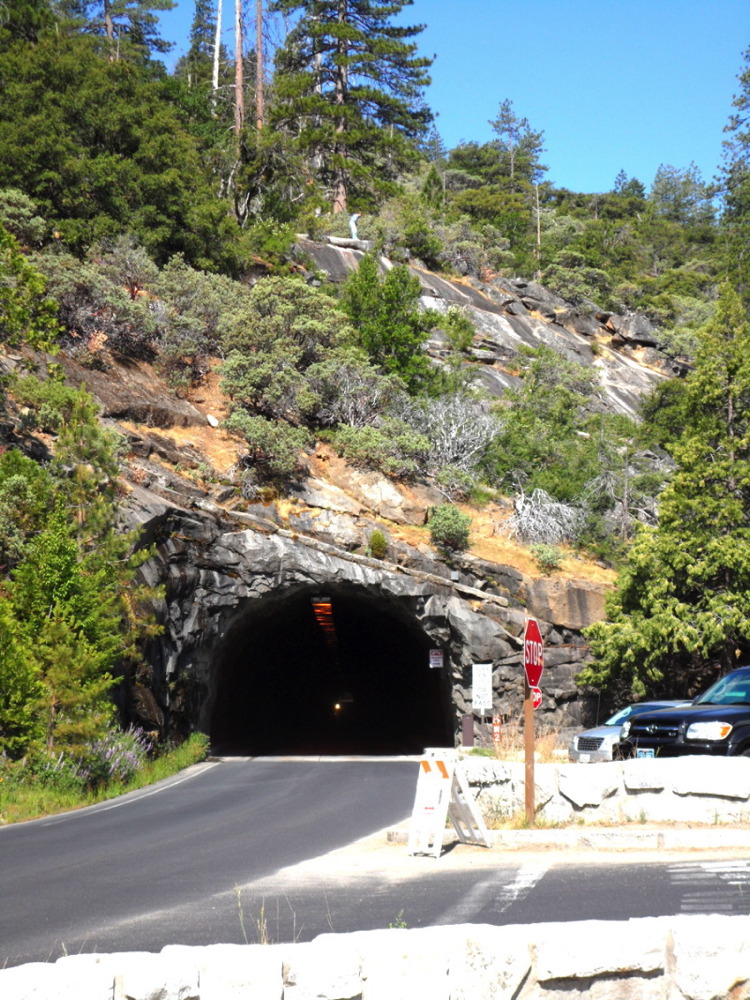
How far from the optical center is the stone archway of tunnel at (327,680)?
104 ft

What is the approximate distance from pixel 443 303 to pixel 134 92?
16.7 metres

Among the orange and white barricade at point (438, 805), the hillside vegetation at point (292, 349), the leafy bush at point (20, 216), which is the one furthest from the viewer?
the leafy bush at point (20, 216)

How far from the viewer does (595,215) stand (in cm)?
8656

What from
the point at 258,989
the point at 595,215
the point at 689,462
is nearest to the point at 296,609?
the point at 689,462

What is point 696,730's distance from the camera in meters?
12.8

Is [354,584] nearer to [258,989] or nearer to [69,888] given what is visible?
[69,888]

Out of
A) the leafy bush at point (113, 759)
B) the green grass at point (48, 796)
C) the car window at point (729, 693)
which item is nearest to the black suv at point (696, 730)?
the car window at point (729, 693)

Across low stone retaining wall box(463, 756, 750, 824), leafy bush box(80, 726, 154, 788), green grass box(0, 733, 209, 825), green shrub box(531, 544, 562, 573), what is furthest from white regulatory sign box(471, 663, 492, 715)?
low stone retaining wall box(463, 756, 750, 824)

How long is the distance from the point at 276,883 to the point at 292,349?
88.4 ft

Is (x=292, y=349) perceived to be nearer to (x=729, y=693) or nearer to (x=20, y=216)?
(x=20, y=216)

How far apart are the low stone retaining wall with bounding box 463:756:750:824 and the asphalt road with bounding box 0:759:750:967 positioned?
43.6 inches

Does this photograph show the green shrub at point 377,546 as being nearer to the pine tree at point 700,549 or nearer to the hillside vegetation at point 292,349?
the hillside vegetation at point 292,349

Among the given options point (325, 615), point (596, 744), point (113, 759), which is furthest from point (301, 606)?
point (596, 744)

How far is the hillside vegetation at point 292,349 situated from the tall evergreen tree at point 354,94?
19 cm
